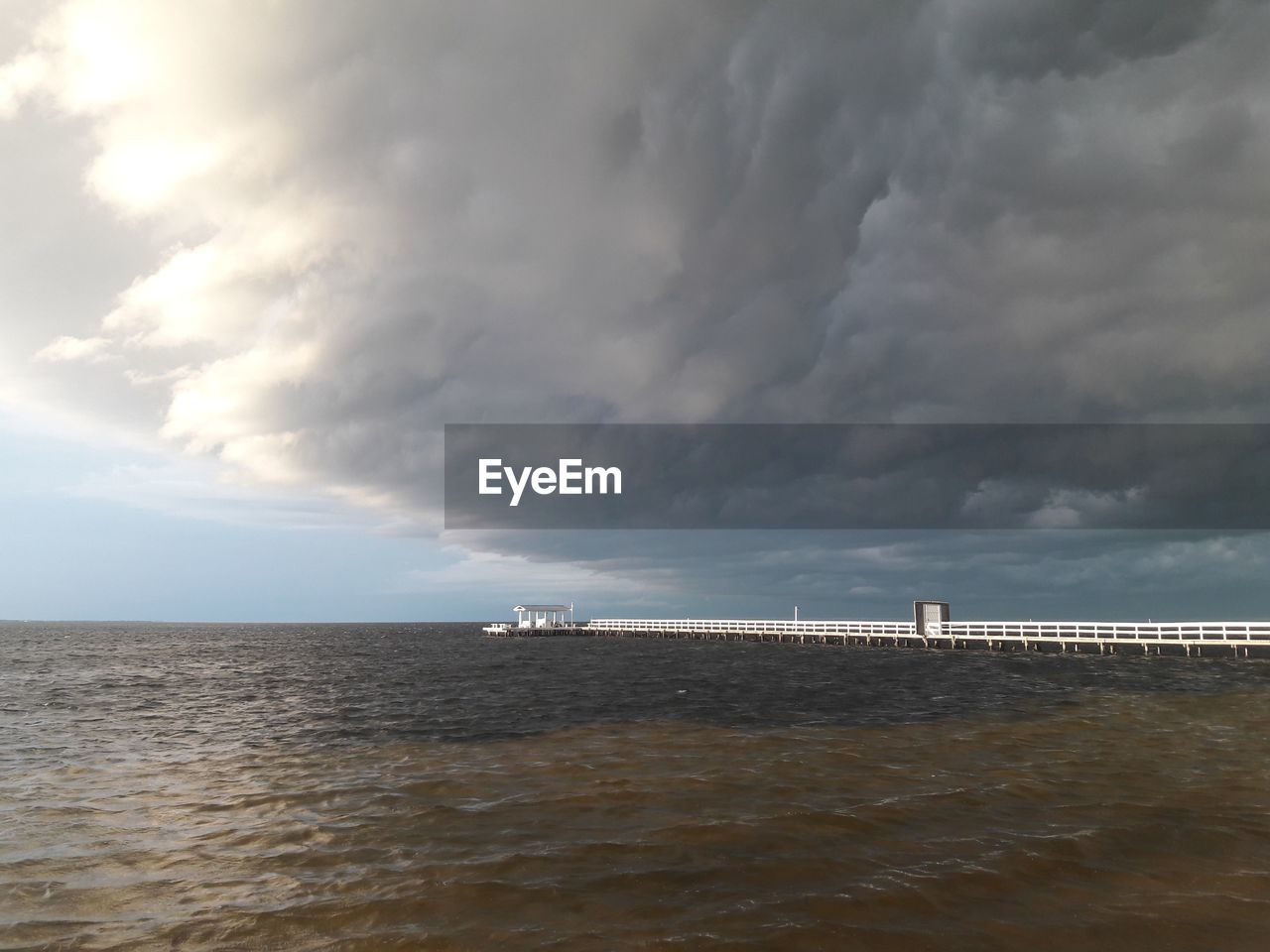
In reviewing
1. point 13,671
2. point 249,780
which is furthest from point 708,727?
point 13,671

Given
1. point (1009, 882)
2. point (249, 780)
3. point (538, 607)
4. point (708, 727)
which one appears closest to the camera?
→ point (1009, 882)

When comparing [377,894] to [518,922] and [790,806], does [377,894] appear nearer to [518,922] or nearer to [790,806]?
[518,922]

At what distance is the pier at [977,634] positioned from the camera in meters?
44.5

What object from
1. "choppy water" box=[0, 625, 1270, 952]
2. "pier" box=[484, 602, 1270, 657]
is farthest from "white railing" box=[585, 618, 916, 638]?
"choppy water" box=[0, 625, 1270, 952]

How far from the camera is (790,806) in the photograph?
11750 mm

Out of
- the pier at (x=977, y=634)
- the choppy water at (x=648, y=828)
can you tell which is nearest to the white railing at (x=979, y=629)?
the pier at (x=977, y=634)

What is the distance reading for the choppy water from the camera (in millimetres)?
7527

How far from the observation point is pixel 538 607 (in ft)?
315

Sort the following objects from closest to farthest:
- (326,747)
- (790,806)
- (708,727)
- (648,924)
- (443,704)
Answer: (648,924) → (790,806) → (326,747) → (708,727) → (443,704)

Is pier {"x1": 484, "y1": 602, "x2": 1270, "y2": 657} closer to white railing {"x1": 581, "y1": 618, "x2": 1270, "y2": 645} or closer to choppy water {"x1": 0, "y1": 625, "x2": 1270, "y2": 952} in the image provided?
white railing {"x1": 581, "y1": 618, "x2": 1270, "y2": 645}

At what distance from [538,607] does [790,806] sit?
8643 cm

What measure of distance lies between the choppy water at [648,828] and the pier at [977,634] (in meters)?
25.8

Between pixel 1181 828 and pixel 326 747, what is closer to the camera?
pixel 1181 828

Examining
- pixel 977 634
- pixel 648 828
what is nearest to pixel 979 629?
pixel 977 634
